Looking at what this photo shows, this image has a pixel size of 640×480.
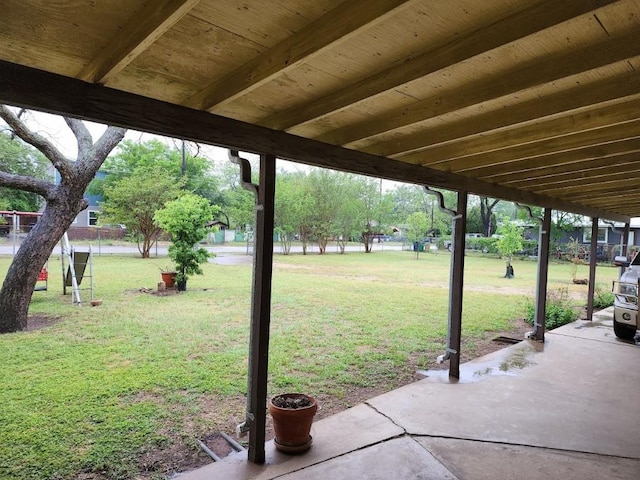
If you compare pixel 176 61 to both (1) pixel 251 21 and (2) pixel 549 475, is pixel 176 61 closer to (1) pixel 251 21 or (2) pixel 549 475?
(1) pixel 251 21

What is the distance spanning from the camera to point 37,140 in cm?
560

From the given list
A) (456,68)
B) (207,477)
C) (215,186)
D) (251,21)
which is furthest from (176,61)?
(215,186)

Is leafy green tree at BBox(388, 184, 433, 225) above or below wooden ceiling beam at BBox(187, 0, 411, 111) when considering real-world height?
above

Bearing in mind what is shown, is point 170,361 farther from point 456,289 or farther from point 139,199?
point 139,199

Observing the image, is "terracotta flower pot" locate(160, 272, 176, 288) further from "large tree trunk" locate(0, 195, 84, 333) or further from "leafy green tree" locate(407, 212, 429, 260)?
"leafy green tree" locate(407, 212, 429, 260)

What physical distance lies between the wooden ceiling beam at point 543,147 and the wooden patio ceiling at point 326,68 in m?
0.02

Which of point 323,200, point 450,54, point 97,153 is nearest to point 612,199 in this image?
point 450,54

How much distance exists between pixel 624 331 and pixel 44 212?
29.7 feet

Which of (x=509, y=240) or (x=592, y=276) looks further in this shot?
(x=509, y=240)

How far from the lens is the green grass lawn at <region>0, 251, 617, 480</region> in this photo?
2898mm

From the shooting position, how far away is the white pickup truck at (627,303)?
554 centimetres

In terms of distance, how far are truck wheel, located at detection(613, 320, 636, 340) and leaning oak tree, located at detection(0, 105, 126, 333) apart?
8.51m

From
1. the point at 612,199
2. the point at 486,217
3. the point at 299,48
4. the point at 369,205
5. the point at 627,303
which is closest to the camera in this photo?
the point at 299,48

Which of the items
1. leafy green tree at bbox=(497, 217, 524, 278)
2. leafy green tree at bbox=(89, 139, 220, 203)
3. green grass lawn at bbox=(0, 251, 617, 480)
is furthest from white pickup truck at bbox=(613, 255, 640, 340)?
leafy green tree at bbox=(89, 139, 220, 203)
